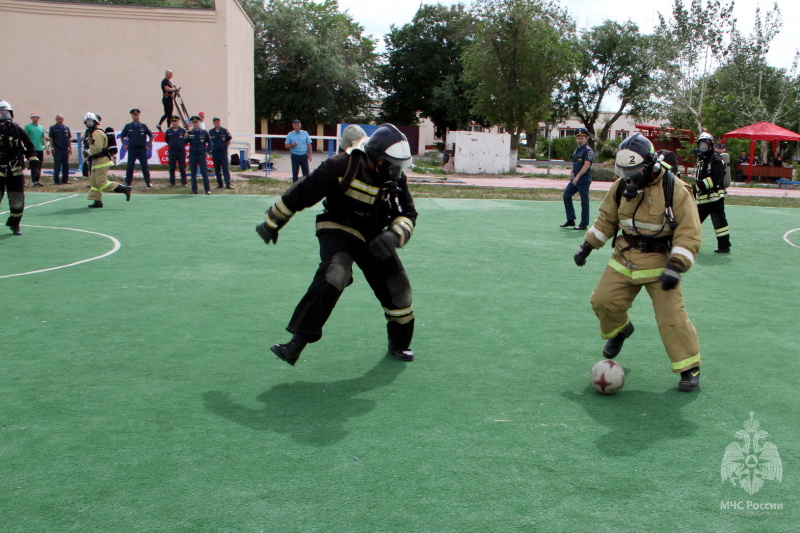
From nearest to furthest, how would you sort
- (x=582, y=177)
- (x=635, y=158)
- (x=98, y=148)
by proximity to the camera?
(x=635, y=158)
(x=582, y=177)
(x=98, y=148)

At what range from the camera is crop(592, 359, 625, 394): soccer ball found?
16.3ft

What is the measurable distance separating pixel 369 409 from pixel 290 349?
812mm

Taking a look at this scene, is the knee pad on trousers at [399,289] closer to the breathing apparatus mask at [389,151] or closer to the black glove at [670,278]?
the breathing apparatus mask at [389,151]

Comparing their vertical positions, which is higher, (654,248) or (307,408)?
(654,248)

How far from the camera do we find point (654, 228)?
5.24 meters

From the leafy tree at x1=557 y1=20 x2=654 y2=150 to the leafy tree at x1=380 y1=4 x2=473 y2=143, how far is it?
9.73 meters

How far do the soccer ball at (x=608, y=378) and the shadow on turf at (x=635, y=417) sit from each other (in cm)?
7

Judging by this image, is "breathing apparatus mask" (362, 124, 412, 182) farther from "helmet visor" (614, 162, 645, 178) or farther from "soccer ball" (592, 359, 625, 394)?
"soccer ball" (592, 359, 625, 394)

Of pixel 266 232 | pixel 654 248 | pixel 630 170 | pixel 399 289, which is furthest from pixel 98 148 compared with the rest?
pixel 654 248

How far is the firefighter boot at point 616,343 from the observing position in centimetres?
564

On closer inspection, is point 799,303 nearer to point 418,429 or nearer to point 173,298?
point 418,429

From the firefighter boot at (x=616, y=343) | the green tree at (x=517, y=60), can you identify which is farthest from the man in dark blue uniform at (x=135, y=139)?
the green tree at (x=517, y=60)

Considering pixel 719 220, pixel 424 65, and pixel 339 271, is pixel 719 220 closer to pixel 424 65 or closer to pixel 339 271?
pixel 339 271

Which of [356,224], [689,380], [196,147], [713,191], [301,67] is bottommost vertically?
[689,380]
